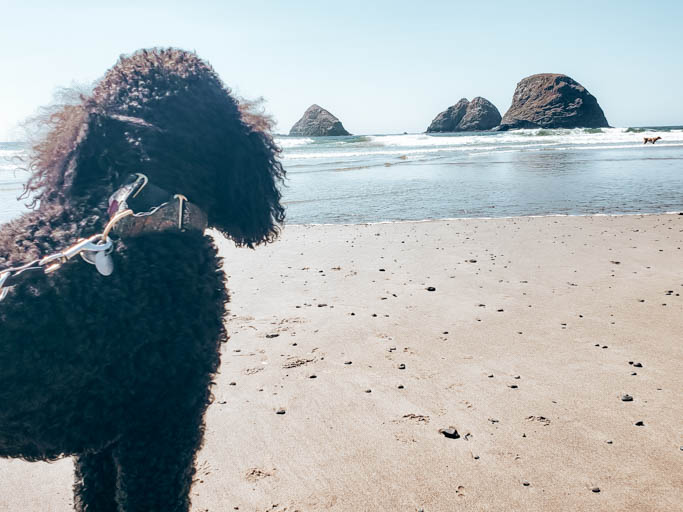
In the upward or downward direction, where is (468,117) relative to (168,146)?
upward

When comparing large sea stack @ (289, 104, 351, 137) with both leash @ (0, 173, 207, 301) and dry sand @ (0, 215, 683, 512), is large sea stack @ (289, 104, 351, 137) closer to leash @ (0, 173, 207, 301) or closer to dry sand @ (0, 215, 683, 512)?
dry sand @ (0, 215, 683, 512)

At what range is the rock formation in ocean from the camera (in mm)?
72000

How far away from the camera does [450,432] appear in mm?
2568

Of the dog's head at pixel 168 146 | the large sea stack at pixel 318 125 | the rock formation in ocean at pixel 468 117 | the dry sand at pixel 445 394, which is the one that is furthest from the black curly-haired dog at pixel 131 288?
the rock formation in ocean at pixel 468 117

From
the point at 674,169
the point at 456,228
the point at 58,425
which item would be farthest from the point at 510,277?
the point at 674,169

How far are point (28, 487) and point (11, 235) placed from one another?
161 centimetres

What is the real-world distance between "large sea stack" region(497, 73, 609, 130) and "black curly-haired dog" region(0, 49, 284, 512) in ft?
223

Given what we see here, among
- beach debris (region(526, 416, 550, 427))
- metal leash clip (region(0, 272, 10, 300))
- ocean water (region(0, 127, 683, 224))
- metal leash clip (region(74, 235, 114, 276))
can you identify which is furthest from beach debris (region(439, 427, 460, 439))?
ocean water (region(0, 127, 683, 224))

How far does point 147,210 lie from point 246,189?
0.43 metres

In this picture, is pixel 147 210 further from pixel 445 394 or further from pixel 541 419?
pixel 541 419

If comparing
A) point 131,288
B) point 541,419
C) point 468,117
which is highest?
point 468,117

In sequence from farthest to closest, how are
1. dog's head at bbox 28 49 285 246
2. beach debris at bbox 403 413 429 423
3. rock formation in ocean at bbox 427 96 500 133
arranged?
rock formation in ocean at bbox 427 96 500 133, beach debris at bbox 403 413 429 423, dog's head at bbox 28 49 285 246

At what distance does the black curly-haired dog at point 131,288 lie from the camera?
1.33 m

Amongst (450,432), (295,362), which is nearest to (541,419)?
(450,432)
